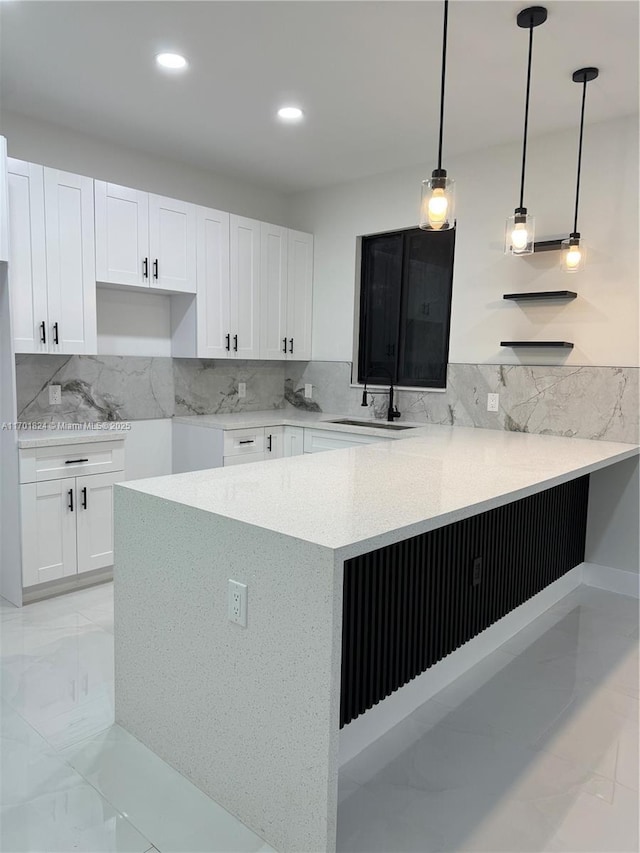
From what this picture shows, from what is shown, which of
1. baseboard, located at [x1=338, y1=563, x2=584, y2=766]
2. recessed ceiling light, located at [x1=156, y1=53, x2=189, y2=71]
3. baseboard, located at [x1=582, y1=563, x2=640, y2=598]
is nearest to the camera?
baseboard, located at [x1=338, y1=563, x2=584, y2=766]

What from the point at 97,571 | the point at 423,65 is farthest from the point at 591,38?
the point at 97,571

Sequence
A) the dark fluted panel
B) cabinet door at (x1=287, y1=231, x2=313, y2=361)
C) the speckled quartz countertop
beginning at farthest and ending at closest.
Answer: cabinet door at (x1=287, y1=231, x2=313, y2=361) → the dark fluted panel → the speckled quartz countertop

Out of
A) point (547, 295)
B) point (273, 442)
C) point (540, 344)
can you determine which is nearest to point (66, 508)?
point (273, 442)

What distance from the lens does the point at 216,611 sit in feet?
5.56

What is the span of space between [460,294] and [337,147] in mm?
1273

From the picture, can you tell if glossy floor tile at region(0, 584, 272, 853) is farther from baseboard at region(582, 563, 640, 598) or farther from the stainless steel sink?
baseboard at region(582, 563, 640, 598)

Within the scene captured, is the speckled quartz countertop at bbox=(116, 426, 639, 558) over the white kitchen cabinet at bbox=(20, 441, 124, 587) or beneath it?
over

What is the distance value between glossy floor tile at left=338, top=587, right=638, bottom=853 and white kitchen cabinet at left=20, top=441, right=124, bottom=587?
2.08 meters

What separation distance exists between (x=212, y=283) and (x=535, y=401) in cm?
233

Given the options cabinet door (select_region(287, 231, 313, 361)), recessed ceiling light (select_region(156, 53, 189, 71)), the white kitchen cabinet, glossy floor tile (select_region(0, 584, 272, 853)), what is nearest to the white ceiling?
recessed ceiling light (select_region(156, 53, 189, 71))

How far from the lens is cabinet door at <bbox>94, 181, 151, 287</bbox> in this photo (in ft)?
11.6

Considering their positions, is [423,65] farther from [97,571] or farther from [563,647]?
[97,571]

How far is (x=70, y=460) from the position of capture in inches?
131

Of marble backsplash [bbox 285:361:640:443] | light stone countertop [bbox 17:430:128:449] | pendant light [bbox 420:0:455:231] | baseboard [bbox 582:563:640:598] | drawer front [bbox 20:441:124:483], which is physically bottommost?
baseboard [bbox 582:563:640:598]
